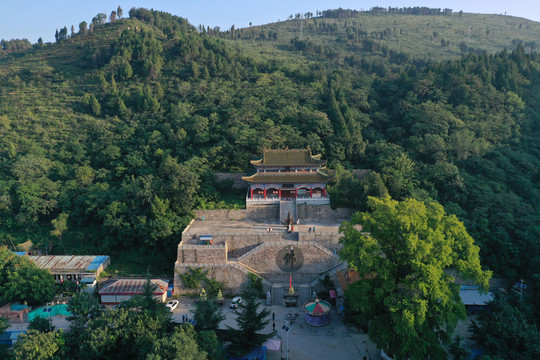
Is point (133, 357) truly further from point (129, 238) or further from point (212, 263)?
point (129, 238)

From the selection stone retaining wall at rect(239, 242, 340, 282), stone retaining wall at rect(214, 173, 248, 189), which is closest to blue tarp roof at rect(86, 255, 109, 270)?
stone retaining wall at rect(239, 242, 340, 282)

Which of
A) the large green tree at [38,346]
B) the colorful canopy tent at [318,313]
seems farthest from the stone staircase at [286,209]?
the large green tree at [38,346]

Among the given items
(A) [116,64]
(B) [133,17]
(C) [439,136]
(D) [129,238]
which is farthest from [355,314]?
(B) [133,17]

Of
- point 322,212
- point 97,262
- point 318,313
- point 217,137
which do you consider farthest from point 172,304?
point 217,137

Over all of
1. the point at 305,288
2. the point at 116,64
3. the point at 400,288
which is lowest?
the point at 305,288

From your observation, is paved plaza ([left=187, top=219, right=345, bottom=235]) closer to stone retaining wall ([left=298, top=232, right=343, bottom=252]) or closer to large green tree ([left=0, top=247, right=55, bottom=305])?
stone retaining wall ([left=298, top=232, right=343, bottom=252])
